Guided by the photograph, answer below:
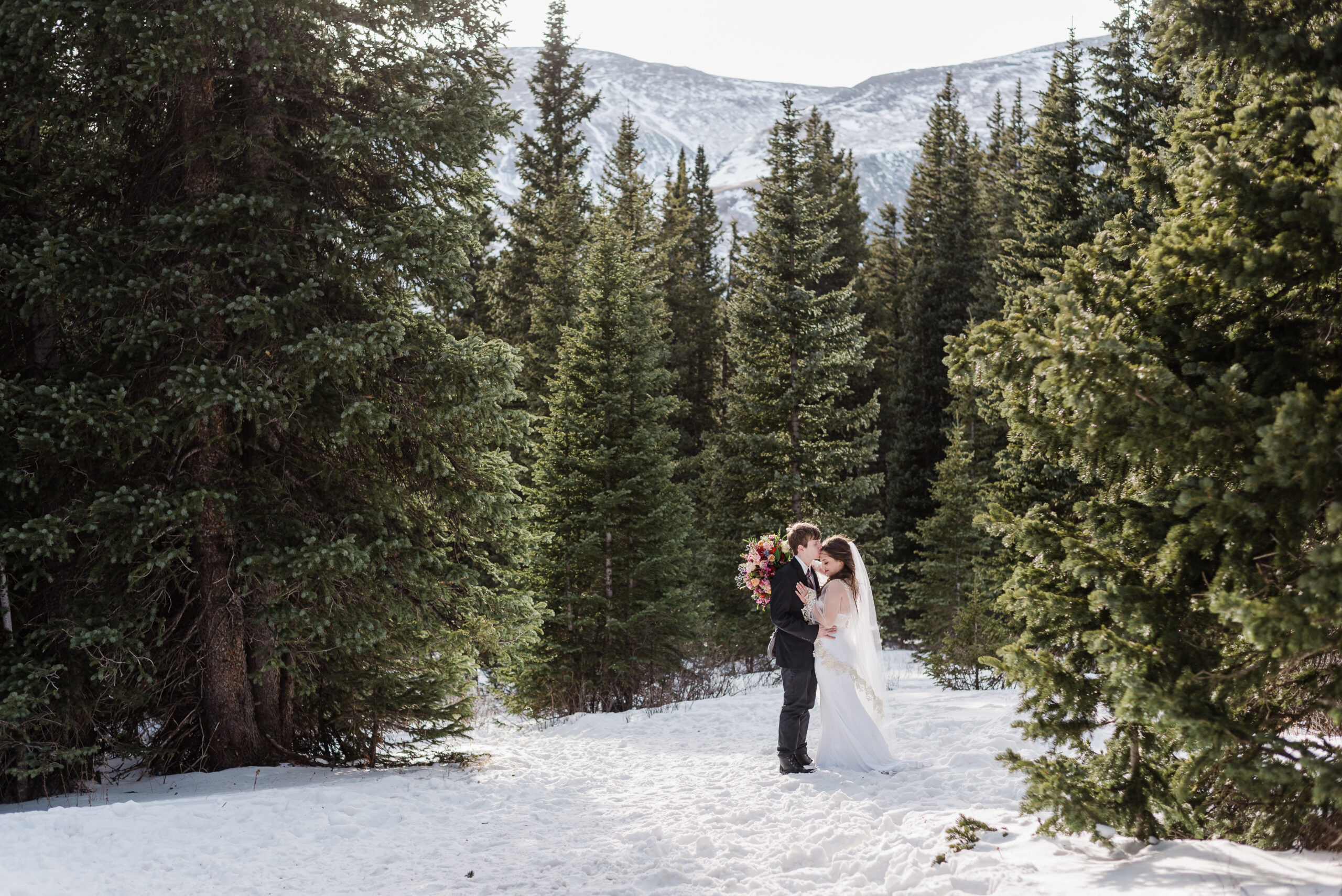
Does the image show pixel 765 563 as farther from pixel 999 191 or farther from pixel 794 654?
pixel 999 191

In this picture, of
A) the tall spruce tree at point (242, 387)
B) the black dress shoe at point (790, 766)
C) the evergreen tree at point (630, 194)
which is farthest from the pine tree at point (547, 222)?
the black dress shoe at point (790, 766)

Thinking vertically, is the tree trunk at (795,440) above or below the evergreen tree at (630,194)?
below

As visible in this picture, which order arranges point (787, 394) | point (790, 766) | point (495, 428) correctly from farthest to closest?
1. point (787, 394)
2. point (495, 428)
3. point (790, 766)

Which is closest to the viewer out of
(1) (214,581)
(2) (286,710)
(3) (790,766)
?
(3) (790,766)

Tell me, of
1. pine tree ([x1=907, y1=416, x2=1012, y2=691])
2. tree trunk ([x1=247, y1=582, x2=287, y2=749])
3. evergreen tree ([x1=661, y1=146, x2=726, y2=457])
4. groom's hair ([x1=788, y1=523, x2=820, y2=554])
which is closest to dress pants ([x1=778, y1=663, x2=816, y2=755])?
groom's hair ([x1=788, y1=523, x2=820, y2=554])

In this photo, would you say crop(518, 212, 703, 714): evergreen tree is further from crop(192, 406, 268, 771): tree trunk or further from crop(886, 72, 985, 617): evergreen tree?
crop(886, 72, 985, 617): evergreen tree

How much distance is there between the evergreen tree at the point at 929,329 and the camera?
34.9m

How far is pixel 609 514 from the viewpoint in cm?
1820

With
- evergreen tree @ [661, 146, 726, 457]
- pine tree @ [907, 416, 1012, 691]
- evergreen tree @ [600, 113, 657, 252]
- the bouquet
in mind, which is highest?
evergreen tree @ [600, 113, 657, 252]

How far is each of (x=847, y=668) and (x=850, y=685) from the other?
0.54 feet

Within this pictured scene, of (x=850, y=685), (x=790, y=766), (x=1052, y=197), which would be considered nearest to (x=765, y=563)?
(x=850, y=685)

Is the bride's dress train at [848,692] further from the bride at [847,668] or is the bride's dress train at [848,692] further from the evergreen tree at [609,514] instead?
the evergreen tree at [609,514]

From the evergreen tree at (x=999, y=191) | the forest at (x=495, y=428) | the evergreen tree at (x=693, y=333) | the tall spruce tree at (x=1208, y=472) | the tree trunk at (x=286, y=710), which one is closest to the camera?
the tall spruce tree at (x=1208, y=472)

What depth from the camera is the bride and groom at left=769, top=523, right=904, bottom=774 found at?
8.49 meters
